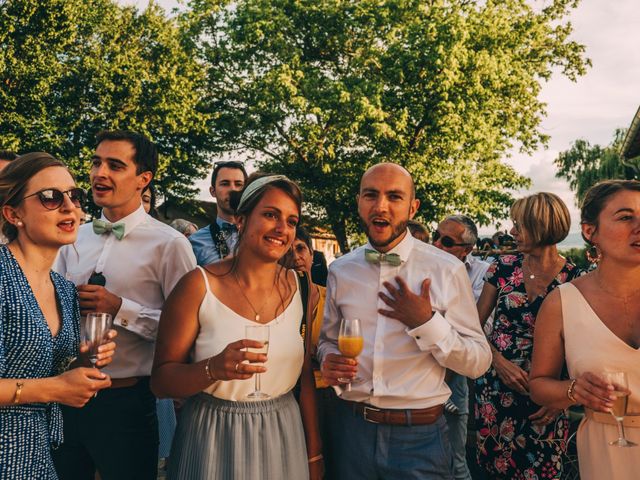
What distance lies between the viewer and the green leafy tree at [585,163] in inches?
1253

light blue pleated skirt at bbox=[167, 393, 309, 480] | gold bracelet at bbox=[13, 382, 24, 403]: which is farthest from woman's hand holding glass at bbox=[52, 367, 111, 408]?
light blue pleated skirt at bbox=[167, 393, 309, 480]

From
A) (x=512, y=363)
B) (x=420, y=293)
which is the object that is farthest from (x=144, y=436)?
(x=512, y=363)

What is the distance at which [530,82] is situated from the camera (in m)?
20.3

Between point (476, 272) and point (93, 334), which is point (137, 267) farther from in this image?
point (476, 272)

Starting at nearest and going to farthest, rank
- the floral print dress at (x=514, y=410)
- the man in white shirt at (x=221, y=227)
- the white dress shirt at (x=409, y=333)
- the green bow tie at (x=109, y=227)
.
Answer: the white dress shirt at (x=409, y=333) < the green bow tie at (x=109, y=227) < the floral print dress at (x=514, y=410) < the man in white shirt at (x=221, y=227)

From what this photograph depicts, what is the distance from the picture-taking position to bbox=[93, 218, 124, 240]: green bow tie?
12.2ft

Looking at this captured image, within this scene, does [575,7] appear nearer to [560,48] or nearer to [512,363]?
[560,48]

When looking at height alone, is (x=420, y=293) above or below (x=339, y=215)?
below

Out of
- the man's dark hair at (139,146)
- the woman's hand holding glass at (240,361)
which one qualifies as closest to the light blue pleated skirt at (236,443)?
the woman's hand holding glass at (240,361)

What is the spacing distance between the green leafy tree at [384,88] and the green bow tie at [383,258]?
1599 cm

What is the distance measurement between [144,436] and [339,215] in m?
19.5

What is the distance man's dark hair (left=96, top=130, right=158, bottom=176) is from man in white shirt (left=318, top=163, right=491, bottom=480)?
4.96 ft

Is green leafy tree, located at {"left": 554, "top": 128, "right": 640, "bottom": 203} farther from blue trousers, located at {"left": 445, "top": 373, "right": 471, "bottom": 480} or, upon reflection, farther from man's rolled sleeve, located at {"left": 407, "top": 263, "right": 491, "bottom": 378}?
man's rolled sleeve, located at {"left": 407, "top": 263, "right": 491, "bottom": 378}

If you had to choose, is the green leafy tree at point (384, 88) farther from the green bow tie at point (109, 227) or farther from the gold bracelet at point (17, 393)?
the gold bracelet at point (17, 393)
